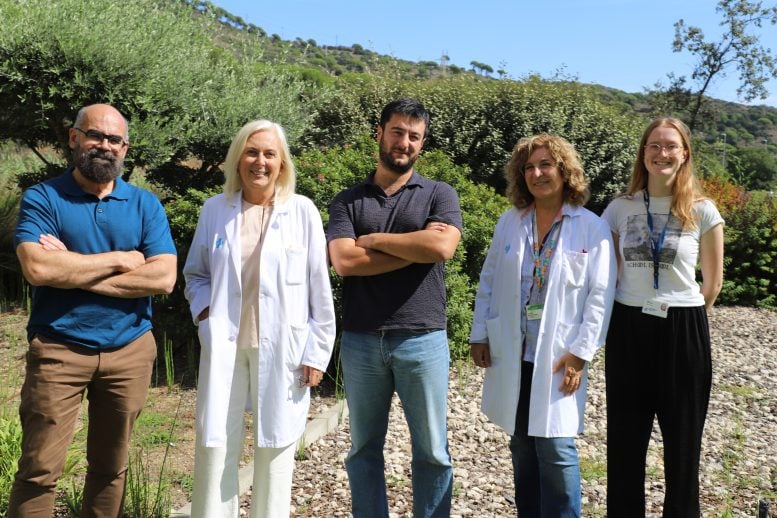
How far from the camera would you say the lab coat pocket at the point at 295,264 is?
306 cm

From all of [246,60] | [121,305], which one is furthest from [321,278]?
[246,60]

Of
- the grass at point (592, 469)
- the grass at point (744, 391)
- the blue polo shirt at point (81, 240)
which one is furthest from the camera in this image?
the grass at point (744, 391)

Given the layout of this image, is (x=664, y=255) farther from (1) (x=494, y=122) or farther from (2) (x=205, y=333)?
(1) (x=494, y=122)

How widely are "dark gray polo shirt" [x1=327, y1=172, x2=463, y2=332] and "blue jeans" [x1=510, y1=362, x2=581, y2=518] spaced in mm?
576

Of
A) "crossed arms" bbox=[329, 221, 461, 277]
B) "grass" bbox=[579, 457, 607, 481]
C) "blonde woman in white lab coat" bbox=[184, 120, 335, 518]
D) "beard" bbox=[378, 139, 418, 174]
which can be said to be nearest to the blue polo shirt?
"blonde woman in white lab coat" bbox=[184, 120, 335, 518]

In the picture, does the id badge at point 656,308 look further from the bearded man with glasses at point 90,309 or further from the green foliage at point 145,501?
the green foliage at point 145,501

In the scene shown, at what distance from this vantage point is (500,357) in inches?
125

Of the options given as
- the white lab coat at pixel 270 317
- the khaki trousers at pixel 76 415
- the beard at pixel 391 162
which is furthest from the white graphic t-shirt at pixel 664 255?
the khaki trousers at pixel 76 415

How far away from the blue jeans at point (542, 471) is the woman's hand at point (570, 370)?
0.50 feet

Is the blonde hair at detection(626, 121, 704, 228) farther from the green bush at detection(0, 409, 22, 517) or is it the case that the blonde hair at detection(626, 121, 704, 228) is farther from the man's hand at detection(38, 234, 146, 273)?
the green bush at detection(0, 409, 22, 517)

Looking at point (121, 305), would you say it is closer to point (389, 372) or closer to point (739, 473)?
point (389, 372)

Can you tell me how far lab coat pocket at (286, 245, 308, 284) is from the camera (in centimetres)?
306

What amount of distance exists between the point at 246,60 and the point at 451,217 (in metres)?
7.23

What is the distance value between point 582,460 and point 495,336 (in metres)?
1.92
